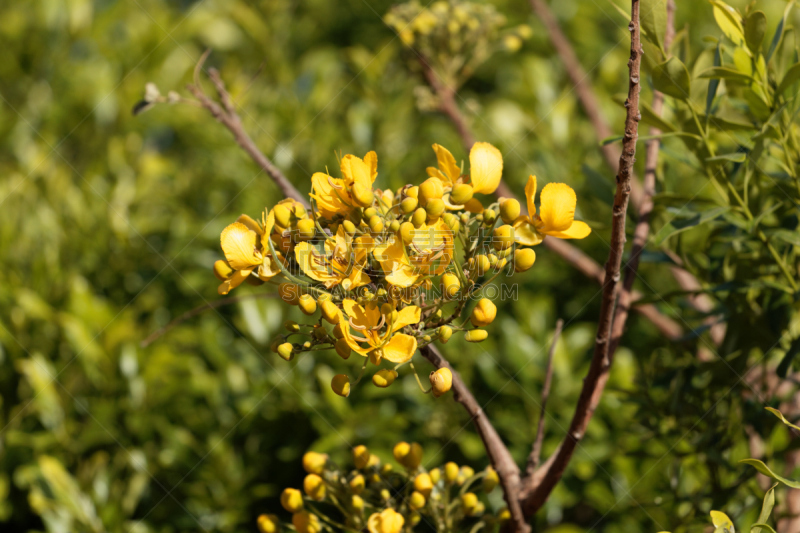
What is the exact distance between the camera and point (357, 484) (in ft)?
2.76

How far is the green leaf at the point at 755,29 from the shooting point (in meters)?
0.85

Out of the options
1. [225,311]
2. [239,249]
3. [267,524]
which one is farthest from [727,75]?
[225,311]

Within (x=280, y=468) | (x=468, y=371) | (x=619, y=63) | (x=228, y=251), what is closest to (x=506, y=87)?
(x=619, y=63)

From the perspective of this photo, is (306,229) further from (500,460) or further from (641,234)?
(641,234)

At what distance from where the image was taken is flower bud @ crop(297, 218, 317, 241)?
0.72 meters

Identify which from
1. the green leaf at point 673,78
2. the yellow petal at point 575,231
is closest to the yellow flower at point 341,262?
the yellow petal at point 575,231

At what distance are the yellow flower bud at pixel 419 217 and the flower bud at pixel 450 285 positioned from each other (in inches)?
2.5

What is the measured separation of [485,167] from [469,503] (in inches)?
17.7

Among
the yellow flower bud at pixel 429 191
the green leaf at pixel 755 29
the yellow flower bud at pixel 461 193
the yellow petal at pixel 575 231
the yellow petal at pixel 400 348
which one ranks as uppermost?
the green leaf at pixel 755 29

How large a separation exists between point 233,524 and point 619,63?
1.75 metres

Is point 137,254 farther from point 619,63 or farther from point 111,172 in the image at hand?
point 619,63

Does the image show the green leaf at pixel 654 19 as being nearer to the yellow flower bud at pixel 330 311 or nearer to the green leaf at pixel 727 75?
the green leaf at pixel 727 75

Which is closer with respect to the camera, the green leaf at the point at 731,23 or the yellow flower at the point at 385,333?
the yellow flower at the point at 385,333

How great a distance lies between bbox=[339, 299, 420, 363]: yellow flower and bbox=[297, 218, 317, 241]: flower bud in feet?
0.36
